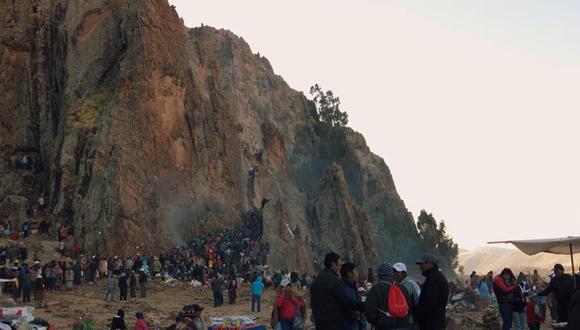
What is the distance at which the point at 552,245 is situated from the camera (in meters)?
12.4

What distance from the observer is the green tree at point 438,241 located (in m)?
89.8

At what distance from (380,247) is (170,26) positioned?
4875 centimetres

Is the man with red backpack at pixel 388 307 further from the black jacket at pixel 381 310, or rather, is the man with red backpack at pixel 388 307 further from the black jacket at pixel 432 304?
the black jacket at pixel 432 304

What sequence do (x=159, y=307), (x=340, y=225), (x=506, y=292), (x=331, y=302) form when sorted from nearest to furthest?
1. (x=331, y=302)
2. (x=506, y=292)
3. (x=159, y=307)
4. (x=340, y=225)

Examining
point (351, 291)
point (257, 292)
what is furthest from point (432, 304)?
point (257, 292)

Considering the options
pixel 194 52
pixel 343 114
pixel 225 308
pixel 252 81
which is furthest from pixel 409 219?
pixel 225 308

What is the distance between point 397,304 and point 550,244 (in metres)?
5.62

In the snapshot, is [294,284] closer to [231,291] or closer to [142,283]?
[231,291]

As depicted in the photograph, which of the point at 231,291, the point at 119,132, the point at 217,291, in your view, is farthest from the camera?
the point at 119,132

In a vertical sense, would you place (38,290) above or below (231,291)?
above

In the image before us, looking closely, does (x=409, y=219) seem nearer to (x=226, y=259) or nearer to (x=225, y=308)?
(x=226, y=259)

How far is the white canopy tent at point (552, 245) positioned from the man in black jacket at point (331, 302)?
210 inches

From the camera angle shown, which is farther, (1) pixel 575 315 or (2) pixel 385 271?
(2) pixel 385 271

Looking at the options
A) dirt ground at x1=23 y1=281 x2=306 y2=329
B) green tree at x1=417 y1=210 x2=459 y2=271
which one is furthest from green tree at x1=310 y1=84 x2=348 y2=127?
dirt ground at x1=23 y1=281 x2=306 y2=329
